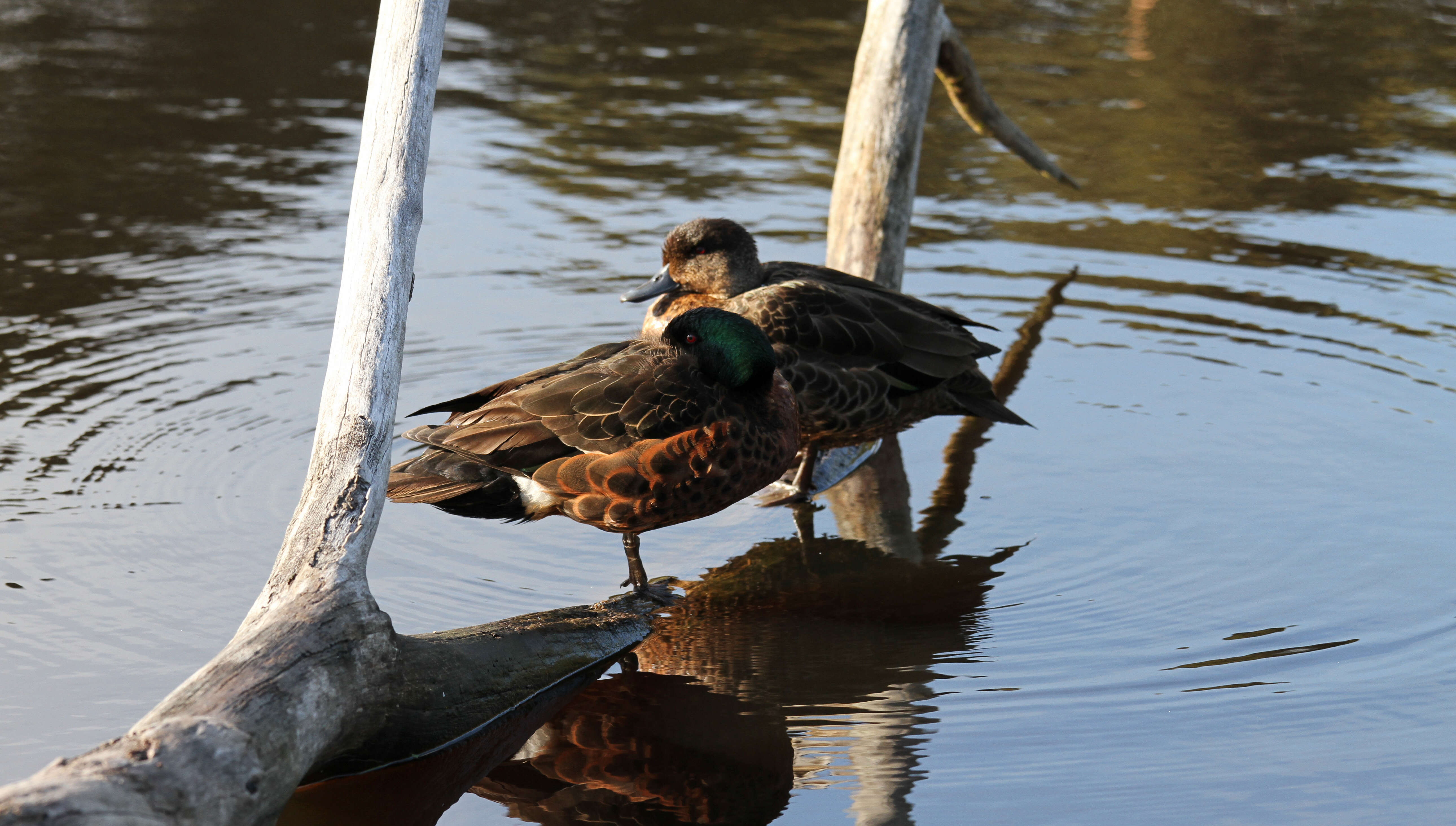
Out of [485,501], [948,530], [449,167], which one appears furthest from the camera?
[449,167]

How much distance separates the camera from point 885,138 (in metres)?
7.74

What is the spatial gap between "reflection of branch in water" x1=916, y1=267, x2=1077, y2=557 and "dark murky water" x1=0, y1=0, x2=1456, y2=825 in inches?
2.1

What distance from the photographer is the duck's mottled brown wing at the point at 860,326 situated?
5930 mm

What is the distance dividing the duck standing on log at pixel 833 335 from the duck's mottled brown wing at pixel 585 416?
3.04 feet

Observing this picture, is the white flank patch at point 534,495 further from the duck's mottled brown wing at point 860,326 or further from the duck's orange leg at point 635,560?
the duck's mottled brown wing at point 860,326

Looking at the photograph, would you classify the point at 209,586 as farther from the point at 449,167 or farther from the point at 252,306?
the point at 449,167

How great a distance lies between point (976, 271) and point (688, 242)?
3.61 metres

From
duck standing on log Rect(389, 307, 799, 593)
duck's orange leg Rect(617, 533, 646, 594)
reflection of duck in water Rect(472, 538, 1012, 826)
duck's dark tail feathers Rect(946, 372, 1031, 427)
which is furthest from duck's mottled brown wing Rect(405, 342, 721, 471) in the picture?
duck's dark tail feathers Rect(946, 372, 1031, 427)

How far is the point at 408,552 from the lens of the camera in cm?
563

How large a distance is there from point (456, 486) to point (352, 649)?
1154 mm

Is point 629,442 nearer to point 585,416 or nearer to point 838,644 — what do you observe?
point 585,416

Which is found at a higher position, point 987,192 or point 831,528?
point 987,192

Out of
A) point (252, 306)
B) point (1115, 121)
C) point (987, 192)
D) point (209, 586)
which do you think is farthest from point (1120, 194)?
point (209, 586)

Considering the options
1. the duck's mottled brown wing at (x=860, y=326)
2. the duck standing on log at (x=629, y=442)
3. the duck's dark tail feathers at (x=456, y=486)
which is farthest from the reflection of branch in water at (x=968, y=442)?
the duck's dark tail feathers at (x=456, y=486)
